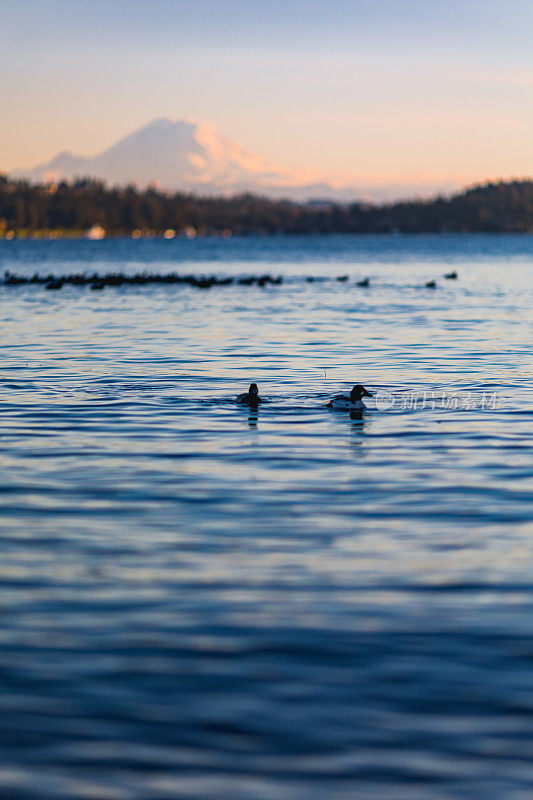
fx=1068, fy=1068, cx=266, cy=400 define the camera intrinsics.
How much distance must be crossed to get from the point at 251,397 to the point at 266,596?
46.6ft

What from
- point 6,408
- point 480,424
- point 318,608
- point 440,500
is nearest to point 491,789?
point 318,608

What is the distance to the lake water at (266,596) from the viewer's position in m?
8.02

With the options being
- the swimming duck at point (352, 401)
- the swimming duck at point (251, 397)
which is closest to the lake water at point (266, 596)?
the swimming duck at point (251, 397)

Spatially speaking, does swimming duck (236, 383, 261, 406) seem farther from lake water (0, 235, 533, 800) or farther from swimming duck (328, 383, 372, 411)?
swimming duck (328, 383, 372, 411)

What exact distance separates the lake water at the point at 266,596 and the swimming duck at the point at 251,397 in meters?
0.34

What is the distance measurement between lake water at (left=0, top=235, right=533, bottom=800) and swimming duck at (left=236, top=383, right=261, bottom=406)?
34 centimetres

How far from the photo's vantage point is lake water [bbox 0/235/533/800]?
26.3ft

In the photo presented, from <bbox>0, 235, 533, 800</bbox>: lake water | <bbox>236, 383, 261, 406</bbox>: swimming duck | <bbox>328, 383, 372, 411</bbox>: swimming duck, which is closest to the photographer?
<bbox>0, 235, 533, 800</bbox>: lake water

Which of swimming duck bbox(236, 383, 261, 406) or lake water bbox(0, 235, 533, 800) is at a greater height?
swimming duck bbox(236, 383, 261, 406)

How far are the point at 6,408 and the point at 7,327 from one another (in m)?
26.1

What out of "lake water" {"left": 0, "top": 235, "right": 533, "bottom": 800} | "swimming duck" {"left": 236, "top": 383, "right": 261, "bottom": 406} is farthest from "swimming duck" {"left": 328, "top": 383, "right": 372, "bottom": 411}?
"swimming duck" {"left": 236, "top": 383, "right": 261, "bottom": 406}

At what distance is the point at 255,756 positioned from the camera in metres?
8.05

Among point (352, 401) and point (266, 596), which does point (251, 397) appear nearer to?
point (352, 401)

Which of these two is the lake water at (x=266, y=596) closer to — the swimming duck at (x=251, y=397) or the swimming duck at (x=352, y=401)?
the swimming duck at (x=251, y=397)
